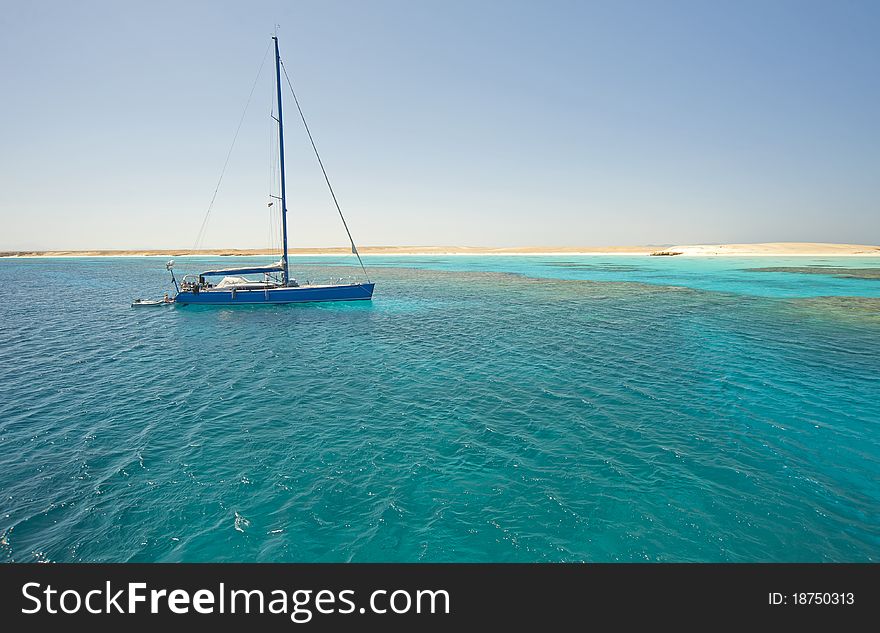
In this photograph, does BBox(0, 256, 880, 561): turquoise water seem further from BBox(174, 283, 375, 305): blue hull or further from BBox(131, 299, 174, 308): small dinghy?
BBox(131, 299, 174, 308): small dinghy

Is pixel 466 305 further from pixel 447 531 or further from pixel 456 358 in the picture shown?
pixel 447 531

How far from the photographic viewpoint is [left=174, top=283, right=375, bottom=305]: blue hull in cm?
4462

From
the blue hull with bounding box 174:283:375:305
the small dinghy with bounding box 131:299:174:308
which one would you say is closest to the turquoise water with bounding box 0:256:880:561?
the blue hull with bounding box 174:283:375:305

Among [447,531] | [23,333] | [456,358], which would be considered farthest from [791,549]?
[23,333]

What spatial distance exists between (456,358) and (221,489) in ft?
48.6

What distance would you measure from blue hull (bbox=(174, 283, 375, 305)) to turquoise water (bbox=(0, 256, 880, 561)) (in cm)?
1674

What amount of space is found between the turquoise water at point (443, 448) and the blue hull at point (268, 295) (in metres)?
16.7

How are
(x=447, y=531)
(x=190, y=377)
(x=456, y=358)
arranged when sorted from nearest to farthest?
(x=447, y=531), (x=190, y=377), (x=456, y=358)

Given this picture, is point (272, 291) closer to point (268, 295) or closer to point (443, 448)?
point (268, 295)

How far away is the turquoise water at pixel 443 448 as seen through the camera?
8422mm

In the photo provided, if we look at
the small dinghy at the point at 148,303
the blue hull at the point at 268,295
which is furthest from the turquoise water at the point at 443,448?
the small dinghy at the point at 148,303

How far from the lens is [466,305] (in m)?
46.4
